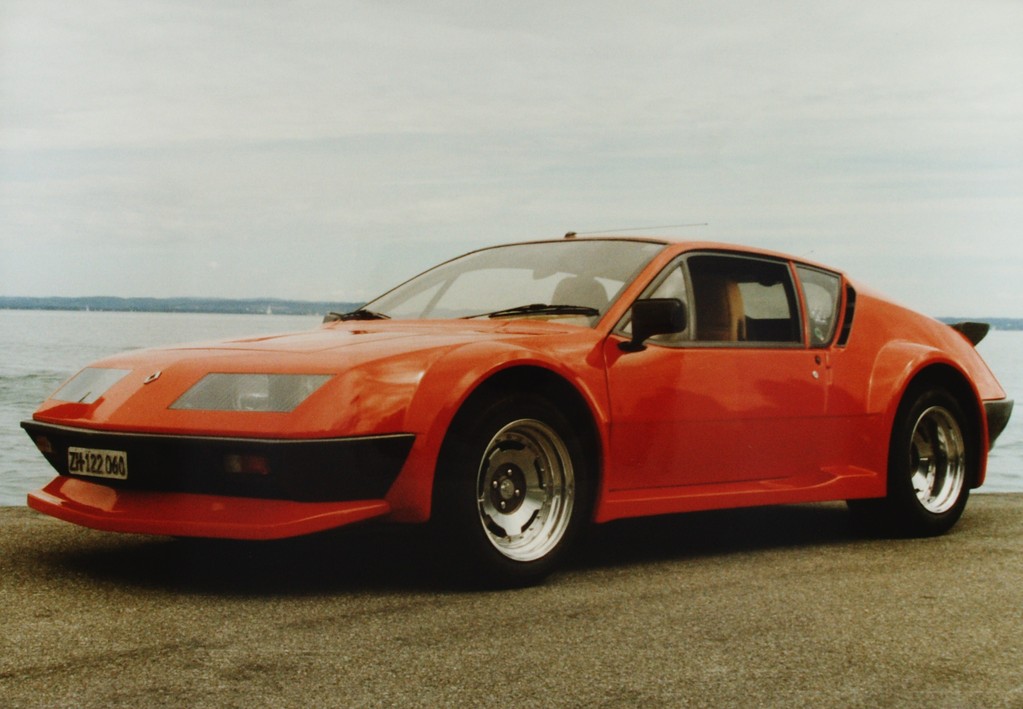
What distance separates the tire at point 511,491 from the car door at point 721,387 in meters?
0.27

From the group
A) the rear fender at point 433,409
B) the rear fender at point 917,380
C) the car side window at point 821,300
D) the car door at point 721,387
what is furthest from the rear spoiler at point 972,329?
the rear fender at point 433,409

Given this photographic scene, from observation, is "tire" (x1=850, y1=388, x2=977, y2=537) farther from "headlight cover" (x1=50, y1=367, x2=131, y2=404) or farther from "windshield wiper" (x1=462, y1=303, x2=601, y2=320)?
"headlight cover" (x1=50, y1=367, x2=131, y2=404)

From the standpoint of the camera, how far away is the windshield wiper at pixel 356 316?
6059 mm

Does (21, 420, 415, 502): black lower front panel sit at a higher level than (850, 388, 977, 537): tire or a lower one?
higher

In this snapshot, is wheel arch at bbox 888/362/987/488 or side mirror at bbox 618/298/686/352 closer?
side mirror at bbox 618/298/686/352

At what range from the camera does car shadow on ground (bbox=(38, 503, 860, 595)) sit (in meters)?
4.74

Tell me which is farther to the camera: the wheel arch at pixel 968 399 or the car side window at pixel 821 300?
the wheel arch at pixel 968 399

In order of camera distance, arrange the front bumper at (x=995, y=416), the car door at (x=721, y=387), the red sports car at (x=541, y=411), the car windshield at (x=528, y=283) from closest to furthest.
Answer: the red sports car at (x=541, y=411) < the car door at (x=721, y=387) < the car windshield at (x=528, y=283) < the front bumper at (x=995, y=416)

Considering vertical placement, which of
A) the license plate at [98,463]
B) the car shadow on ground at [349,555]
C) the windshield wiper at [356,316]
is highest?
the windshield wiper at [356,316]

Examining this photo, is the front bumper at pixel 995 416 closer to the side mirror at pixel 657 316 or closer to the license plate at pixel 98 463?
the side mirror at pixel 657 316

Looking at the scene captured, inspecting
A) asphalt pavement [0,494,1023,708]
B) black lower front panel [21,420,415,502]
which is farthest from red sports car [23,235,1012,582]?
asphalt pavement [0,494,1023,708]

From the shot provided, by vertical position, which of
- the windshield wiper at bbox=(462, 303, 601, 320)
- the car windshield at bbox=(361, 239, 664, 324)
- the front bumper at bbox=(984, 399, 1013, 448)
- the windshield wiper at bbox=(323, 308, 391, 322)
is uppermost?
the car windshield at bbox=(361, 239, 664, 324)

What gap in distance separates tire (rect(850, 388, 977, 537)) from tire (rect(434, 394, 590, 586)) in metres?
2.19

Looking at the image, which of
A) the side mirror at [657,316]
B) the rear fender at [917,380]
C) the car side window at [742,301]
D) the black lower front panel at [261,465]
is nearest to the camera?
the black lower front panel at [261,465]
